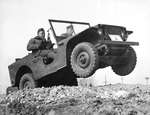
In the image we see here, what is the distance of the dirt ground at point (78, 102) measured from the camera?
16.6ft

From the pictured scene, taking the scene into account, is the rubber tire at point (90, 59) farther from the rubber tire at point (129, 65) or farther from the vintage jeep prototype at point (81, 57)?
the rubber tire at point (129, 65)

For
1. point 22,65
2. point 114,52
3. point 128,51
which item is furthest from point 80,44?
point 22,65

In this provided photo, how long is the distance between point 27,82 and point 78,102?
14.5 ft

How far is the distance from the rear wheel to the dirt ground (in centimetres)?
176

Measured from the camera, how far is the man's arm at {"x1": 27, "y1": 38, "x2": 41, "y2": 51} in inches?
366

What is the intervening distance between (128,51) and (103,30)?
1184 millimetres

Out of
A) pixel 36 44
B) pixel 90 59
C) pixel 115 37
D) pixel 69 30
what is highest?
pixel 69 30

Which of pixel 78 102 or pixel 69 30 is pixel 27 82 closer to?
pixel 69 30

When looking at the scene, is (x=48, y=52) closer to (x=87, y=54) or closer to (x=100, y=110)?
(x=87, y=54)

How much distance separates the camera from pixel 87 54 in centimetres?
795

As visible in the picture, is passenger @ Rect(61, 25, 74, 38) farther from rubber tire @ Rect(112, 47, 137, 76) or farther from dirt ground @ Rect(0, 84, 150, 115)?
dirt ground @ Rect(0, 84, 150, 115)

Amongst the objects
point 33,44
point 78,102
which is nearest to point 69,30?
point 33,44

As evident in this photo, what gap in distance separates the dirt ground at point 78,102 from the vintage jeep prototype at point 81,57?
39.7 inches

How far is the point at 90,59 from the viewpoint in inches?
309
